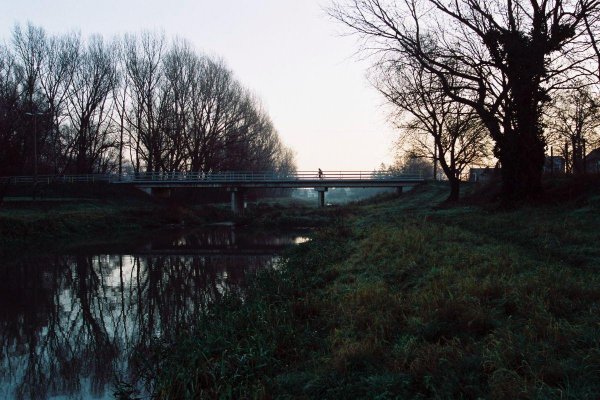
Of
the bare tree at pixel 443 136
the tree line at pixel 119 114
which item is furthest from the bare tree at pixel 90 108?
the bare tree at pixel 443 136

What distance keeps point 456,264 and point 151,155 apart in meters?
46.8

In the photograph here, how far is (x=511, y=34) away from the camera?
57.4 feet

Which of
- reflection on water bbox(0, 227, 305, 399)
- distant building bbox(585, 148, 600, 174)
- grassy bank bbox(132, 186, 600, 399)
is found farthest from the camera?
distant building bbox(585, 148, 600, 174)

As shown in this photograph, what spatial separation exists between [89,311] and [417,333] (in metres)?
8.72

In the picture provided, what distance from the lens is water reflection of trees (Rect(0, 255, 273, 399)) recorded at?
297 inches

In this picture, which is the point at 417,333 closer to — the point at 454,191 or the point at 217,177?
the point at 454,191

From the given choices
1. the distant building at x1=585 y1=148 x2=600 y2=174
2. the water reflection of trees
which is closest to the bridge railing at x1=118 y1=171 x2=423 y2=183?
the distant building at x1=585 y1=148 x2=600 y2=174

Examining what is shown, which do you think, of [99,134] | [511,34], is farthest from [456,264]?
[99,134]

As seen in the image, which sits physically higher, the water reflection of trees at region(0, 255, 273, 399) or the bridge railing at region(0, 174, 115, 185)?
the bridge railing at region(0, 174, 115, 185)

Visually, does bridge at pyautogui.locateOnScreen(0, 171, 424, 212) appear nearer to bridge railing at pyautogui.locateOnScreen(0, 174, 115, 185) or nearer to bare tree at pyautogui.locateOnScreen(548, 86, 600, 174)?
bridge railing at pyautogui.locateOnScreen(0, 174, 115, 185)

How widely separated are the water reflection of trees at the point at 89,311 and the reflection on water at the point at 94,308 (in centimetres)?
2

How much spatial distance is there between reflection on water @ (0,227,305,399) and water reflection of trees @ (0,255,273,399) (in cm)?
2

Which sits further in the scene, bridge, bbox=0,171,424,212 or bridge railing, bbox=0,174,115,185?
bridge, bbox=0,171,424,212

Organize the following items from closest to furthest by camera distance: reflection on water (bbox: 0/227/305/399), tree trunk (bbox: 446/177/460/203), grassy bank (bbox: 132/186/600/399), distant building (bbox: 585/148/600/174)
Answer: grassy bank (bbox: 132/186/600/399) < reflection on water (bbox: 0/227/305/399) < tree trunk (bbox: 446/177/460/203) < distant building (bbox: 585/148/600/174)
